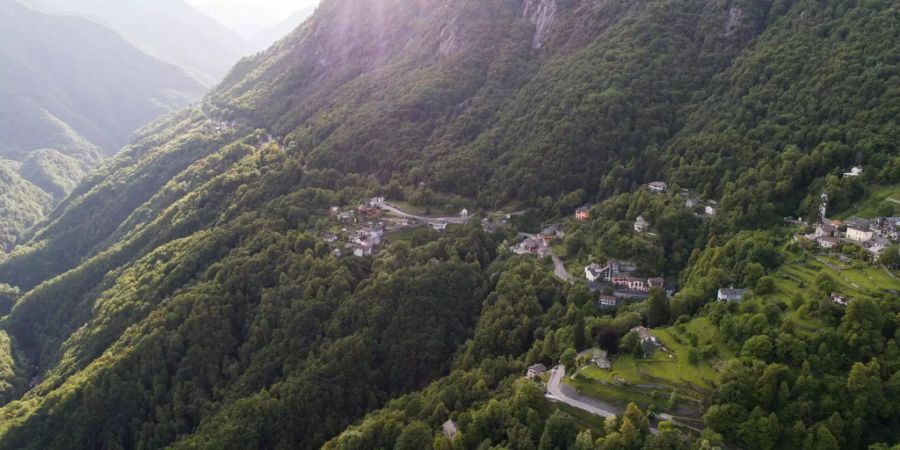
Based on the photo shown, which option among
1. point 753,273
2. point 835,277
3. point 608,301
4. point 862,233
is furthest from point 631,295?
point 862,233

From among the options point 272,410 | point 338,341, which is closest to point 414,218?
point 338,341

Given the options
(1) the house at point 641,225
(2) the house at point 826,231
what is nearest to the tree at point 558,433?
(2) the house at point 826,231

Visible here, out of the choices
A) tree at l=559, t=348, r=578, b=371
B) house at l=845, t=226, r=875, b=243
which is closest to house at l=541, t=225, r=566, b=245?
tree at l=559, t=348, r=578, b=371

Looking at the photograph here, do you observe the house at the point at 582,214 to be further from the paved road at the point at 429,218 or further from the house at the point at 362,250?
the house at the point at 362,250

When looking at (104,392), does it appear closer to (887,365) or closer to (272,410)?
(272,410)

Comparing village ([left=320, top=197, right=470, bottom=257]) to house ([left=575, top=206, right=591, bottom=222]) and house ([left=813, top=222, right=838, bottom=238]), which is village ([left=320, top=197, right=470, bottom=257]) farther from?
house ([left=813, top=222, right=838, bottom=238])

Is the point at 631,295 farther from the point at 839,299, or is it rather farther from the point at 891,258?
the point at 891,258
